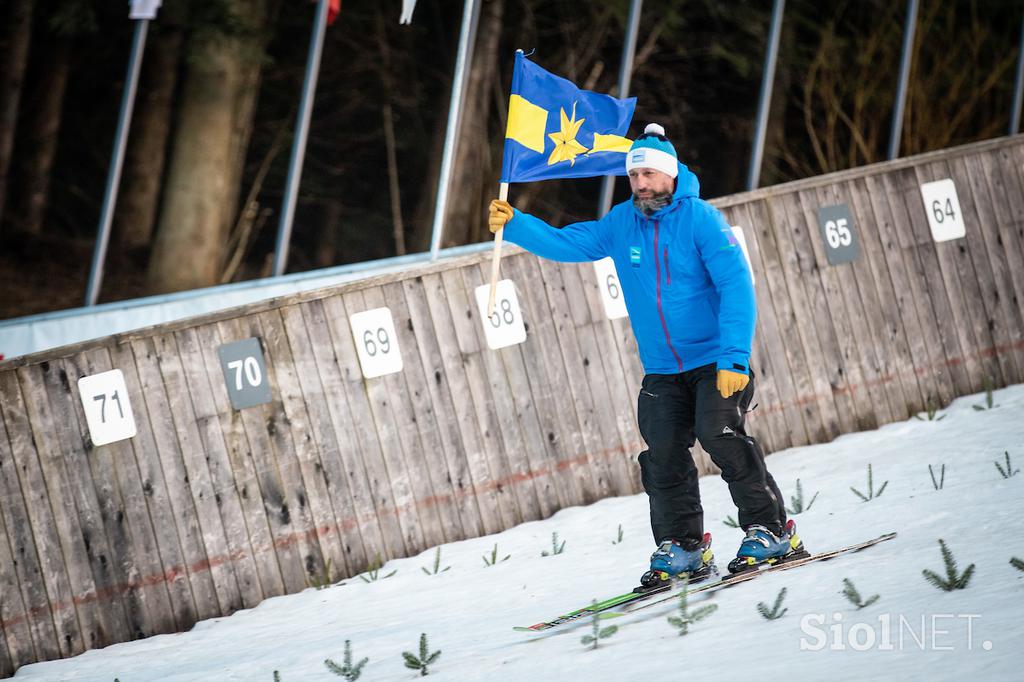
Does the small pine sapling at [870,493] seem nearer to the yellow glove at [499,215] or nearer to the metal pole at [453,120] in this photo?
the yellow glove at [499,215]

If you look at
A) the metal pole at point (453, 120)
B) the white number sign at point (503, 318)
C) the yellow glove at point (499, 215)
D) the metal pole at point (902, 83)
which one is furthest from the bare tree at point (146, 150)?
the yellow glove at point (499, 215)

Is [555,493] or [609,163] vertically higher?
[609,163]

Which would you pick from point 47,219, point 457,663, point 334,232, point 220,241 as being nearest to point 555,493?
point 457,663

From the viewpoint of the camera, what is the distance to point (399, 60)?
1555 cm

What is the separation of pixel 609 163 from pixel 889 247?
12.1 ft

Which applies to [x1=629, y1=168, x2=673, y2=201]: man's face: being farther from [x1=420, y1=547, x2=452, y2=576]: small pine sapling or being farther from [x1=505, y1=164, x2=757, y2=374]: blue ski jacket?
[x1=420, y1=547, x2=452, y2=576]: small pine sapling

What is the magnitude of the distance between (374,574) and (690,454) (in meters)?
2.40

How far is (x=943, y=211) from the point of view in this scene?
30.4 feet

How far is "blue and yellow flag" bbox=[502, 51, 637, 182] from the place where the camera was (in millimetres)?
6078

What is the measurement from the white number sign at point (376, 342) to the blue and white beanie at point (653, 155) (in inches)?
97.6

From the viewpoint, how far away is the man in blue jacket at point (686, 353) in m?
5.20

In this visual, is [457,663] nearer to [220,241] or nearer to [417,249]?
[220,241]

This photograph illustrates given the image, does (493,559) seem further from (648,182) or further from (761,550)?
(648,182)

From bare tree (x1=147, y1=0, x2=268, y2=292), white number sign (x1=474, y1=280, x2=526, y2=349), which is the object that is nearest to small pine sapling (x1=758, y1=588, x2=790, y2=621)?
white number sign (x1=474, y1=280, x2=526, y2=349)
